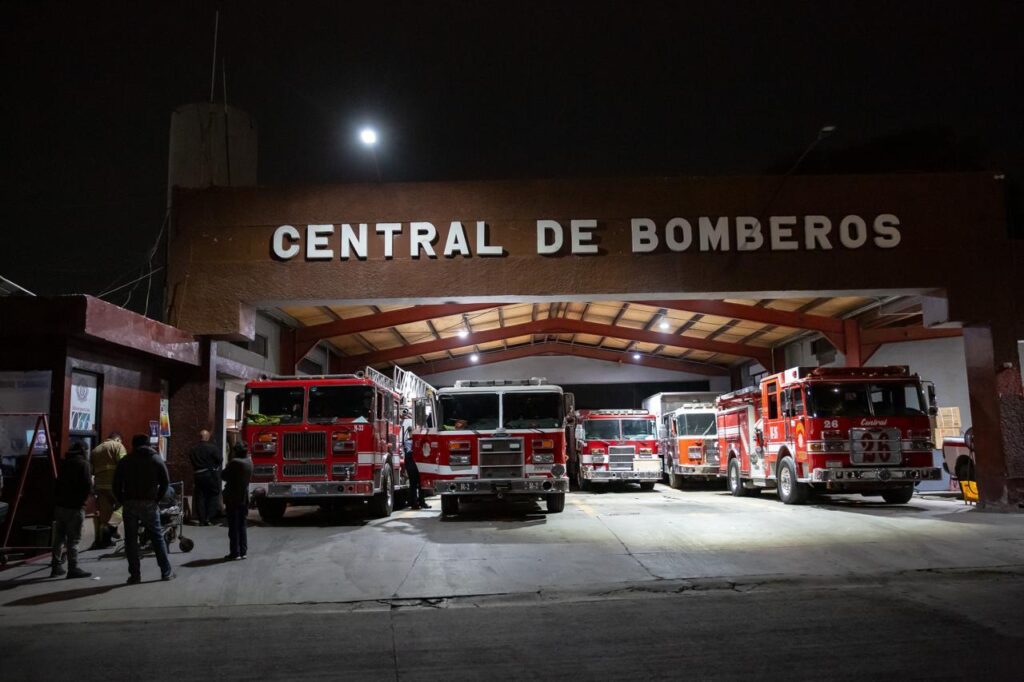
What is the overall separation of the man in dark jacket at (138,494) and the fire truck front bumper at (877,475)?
12.8 metres

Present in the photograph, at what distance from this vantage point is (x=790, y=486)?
17859mm

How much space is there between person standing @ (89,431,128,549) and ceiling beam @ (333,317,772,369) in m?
20.3

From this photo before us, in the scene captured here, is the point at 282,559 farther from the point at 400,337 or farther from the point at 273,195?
the point at 400,337

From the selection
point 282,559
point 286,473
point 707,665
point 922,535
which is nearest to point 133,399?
point 286,473

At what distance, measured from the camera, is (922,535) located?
38.7 feet

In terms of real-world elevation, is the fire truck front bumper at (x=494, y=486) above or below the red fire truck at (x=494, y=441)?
below

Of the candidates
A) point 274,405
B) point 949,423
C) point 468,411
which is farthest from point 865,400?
point 274,405

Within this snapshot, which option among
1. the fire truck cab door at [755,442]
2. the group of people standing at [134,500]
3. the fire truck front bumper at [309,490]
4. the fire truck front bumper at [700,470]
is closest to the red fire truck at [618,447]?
the fire truck front bumper at [700,470]

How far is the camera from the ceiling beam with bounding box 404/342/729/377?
40.5m

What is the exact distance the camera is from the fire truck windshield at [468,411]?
611 inches

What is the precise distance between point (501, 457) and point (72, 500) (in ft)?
25.3

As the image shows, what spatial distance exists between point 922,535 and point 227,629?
996 cm

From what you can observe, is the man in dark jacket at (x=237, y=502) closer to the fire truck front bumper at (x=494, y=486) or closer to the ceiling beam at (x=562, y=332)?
the fire truck front bumper at (x=494, y=486)

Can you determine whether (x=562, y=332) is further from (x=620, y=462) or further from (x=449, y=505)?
(x=449, y=505)
